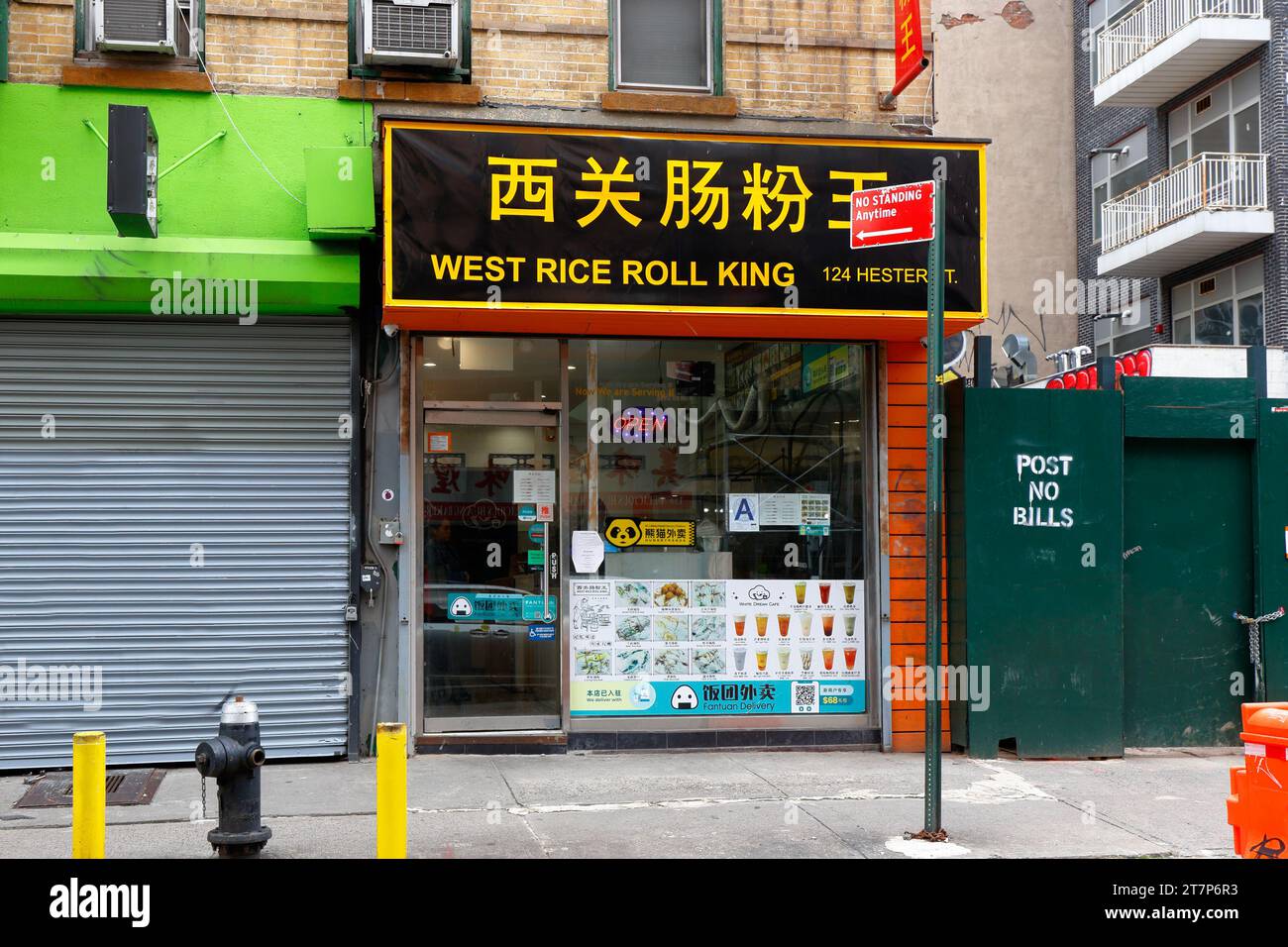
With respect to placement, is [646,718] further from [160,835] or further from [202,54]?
[202,54]

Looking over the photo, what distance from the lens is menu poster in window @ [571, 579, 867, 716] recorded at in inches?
388

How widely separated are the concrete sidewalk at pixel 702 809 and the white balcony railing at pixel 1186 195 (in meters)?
18.7

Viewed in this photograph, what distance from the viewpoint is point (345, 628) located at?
9.48 metres

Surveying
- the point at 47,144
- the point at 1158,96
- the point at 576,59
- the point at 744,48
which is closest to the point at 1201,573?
the point at 744,48

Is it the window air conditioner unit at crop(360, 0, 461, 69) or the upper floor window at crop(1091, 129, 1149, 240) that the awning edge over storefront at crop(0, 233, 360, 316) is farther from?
the upper floor window at crop(1091, 129, 1149, 240)

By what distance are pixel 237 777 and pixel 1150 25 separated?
27599 millimetres

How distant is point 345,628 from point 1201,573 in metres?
6.96

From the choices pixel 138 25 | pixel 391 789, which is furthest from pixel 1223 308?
pixel 391 789

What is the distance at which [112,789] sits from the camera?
8.55 metres

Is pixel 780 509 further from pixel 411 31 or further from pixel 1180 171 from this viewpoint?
pixel 1180 171

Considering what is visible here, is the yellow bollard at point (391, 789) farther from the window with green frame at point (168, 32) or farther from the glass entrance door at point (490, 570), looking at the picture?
the window with green frame at point (168, 32)

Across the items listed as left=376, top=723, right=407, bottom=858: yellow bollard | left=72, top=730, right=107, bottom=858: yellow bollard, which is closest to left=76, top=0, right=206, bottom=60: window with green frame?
left=72, top=730, right=107, bottom=858: yellow bollard

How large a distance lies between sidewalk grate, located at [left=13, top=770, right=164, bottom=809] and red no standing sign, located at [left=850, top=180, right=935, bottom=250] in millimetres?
5934

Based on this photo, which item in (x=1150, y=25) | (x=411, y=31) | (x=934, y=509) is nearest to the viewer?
(x=934, y=509)
